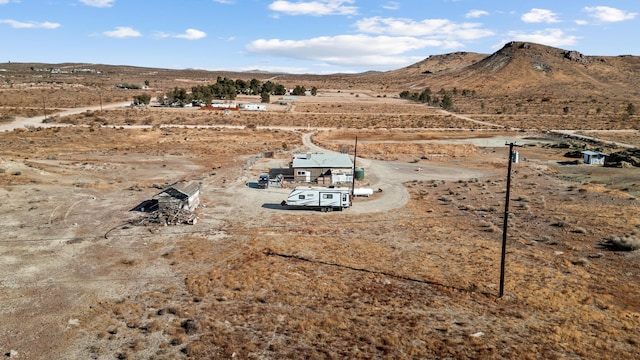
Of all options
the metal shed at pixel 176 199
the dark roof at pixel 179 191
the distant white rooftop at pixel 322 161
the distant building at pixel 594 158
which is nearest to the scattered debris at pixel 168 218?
the metal shed at pixel 176 199

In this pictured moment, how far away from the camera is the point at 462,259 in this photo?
26750mm

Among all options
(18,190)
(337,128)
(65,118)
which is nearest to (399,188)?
(18,190)

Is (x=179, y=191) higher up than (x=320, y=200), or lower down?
higher up

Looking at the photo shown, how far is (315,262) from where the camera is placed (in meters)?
26.2

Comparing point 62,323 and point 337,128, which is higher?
point 337,128

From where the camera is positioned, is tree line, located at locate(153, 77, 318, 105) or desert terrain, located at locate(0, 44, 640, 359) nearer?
desert terrain, located at locate(0, 44, 640, 359)

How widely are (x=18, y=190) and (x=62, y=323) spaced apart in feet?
86.3

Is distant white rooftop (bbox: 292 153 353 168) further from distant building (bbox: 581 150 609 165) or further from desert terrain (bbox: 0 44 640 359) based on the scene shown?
distant building (bbox: 581 150 609 165)

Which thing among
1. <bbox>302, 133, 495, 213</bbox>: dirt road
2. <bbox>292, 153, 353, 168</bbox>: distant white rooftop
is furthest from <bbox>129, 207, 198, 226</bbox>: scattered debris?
<bbox>292, 153, 353, 168</bbox>: distant white rooftop

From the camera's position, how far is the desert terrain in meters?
17.9

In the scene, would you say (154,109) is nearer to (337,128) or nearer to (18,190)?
(337,128)

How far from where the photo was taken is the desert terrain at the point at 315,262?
1791 centimetres

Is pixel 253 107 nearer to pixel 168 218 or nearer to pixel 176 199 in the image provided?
pixel 176 199

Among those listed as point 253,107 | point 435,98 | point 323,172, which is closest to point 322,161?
point 323,172
